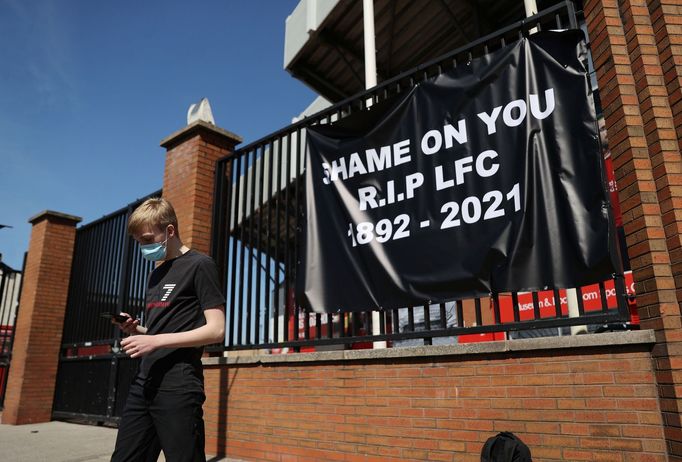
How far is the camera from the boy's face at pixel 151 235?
2.44 metres

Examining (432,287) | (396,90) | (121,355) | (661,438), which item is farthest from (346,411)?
(121,355)

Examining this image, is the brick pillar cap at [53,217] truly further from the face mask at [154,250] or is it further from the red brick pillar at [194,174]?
the face mask at [154,250]

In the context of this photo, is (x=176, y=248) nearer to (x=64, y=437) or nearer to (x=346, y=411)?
(x=346, y=411)

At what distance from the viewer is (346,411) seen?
13.4 ft

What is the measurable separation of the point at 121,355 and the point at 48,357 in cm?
240

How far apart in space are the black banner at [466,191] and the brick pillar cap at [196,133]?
2060 millimetres

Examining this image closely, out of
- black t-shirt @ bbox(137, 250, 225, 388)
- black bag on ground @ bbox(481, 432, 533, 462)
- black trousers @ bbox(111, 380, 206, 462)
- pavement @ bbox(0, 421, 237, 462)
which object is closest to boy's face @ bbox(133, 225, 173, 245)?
black t-shirt @ bbox(137, 250, 225, 388)

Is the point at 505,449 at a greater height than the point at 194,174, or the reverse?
the point at 194,174

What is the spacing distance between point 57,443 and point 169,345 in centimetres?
558

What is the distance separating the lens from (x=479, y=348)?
345 cm

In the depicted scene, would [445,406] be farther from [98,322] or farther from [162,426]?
[98,322]

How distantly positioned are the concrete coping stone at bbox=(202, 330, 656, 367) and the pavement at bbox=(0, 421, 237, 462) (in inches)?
51.1

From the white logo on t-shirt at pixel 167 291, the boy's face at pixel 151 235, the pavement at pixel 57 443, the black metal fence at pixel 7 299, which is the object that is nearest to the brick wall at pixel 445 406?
the pavement at pixel 57 443

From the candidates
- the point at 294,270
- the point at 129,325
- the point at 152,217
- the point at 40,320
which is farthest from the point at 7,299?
the point at 152,217
